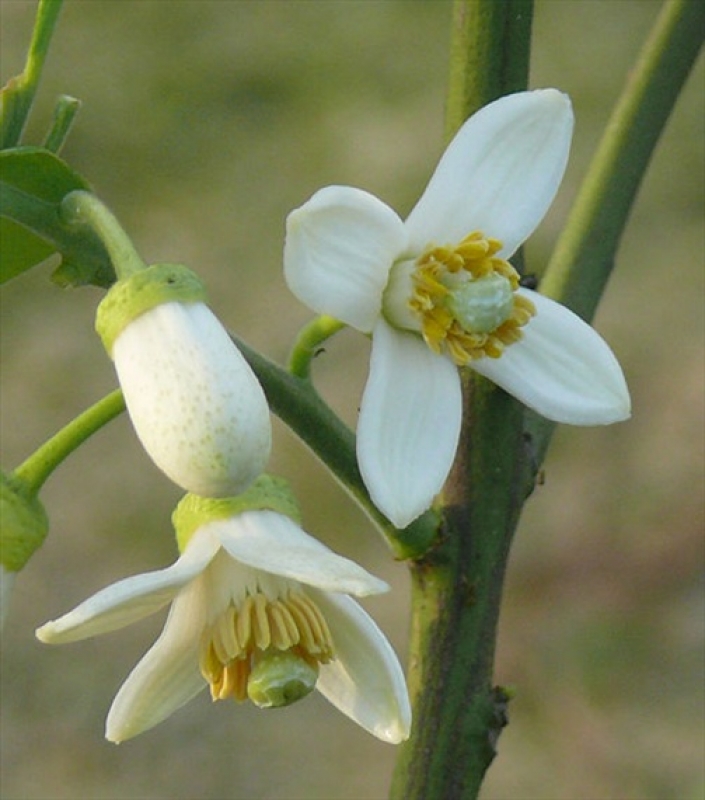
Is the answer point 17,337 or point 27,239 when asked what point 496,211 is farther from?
point 17,337

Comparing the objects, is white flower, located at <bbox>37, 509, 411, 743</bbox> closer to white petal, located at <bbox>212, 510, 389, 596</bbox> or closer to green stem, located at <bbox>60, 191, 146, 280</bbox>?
white petal, located at <bbox>212, 510, 389, 596</bbox>

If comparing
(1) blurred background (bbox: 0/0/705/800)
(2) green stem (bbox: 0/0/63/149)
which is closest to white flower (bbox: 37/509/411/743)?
(2) green stem (bbox: 0/0/63/149)

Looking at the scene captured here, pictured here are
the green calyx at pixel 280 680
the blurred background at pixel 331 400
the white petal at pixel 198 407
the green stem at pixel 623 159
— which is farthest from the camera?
the blurred background at pixel 331 400

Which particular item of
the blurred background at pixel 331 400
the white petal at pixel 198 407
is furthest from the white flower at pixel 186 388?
the blurred background at pixel 331 400

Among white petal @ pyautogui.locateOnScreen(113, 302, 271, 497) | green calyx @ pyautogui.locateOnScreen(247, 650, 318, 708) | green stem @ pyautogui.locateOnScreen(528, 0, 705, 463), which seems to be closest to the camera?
white petal @ pyautogui.locateOnScreen(113, 302, 271, 497)

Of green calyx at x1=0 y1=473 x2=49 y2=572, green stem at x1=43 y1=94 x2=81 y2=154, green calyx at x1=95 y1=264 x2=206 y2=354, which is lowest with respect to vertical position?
green calyx at x1=0 y1=473 x2=49 y2=572

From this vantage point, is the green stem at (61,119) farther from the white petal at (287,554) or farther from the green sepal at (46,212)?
the white petal at (287,554)

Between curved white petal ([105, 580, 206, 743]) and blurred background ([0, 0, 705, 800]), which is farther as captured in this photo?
blurred background ([0, 0, 705, 800])
